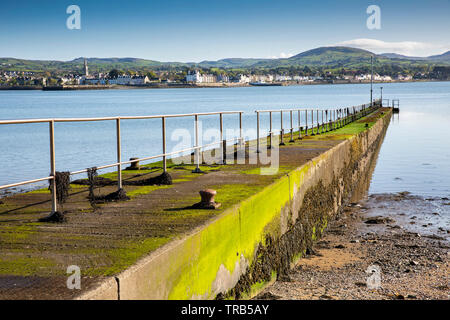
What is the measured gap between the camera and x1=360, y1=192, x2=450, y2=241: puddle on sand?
45.2 feet

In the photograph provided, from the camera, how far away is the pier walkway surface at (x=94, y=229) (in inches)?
161

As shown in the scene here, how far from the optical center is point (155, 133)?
4941 cm

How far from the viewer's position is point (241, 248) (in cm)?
634

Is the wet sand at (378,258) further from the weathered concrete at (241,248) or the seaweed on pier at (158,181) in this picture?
the seaweed on pier at (158,181)

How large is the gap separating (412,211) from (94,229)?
41.8 feet

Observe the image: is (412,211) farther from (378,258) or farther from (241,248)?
(241,248)

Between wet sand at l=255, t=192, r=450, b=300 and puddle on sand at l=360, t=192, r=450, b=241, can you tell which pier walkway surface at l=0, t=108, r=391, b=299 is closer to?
wet sand at l=255, t=192, r=450, b=300

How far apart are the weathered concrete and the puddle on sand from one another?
2.97 meters

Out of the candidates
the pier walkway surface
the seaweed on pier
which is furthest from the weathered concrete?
the seaweed on pier

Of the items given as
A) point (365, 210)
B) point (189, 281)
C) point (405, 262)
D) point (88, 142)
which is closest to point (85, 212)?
point (189, 281)

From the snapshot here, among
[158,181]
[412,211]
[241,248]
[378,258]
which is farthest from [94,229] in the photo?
[412,211]

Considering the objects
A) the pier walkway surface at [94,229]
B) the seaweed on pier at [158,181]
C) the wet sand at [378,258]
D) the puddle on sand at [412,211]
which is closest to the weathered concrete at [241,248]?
the pier walkway surface at [94,229]
